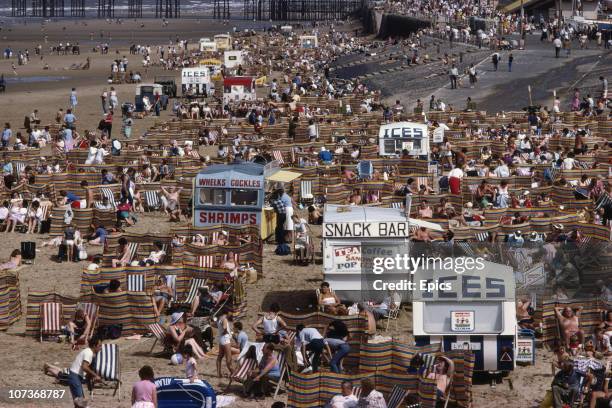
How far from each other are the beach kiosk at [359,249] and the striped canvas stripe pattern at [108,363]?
5006 millimetres

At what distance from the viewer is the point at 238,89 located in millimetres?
57594

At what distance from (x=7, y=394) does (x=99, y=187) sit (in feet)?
45.9

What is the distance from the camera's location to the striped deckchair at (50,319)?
19.7 metres

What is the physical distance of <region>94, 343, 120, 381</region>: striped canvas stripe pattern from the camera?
16.4 meters

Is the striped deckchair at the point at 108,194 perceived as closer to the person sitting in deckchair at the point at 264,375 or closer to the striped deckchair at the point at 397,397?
the person sitting in deckchair at the point at 264,375

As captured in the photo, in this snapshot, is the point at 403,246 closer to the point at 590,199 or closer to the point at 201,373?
the point at 201,373

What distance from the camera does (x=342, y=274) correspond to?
20.5m

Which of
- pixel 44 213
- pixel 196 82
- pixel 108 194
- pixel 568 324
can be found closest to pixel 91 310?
pixel 568 324

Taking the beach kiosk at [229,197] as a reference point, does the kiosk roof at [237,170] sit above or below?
above

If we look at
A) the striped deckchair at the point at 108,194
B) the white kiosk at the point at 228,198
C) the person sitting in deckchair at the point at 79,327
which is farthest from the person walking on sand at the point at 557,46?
the person sitting in deckchair at the point at 79,327

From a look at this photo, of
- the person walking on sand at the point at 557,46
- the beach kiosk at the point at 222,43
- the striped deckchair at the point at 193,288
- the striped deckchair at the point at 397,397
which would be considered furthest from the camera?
the beach kiosk at the point at 222,43

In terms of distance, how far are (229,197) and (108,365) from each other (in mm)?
9704

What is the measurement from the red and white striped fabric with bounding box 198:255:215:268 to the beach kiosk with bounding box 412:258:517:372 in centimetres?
698

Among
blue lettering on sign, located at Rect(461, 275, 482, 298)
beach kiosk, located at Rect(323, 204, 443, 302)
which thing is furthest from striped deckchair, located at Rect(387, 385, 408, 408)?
beach kiosk, located at Rect(323, 204, 443, 302)
